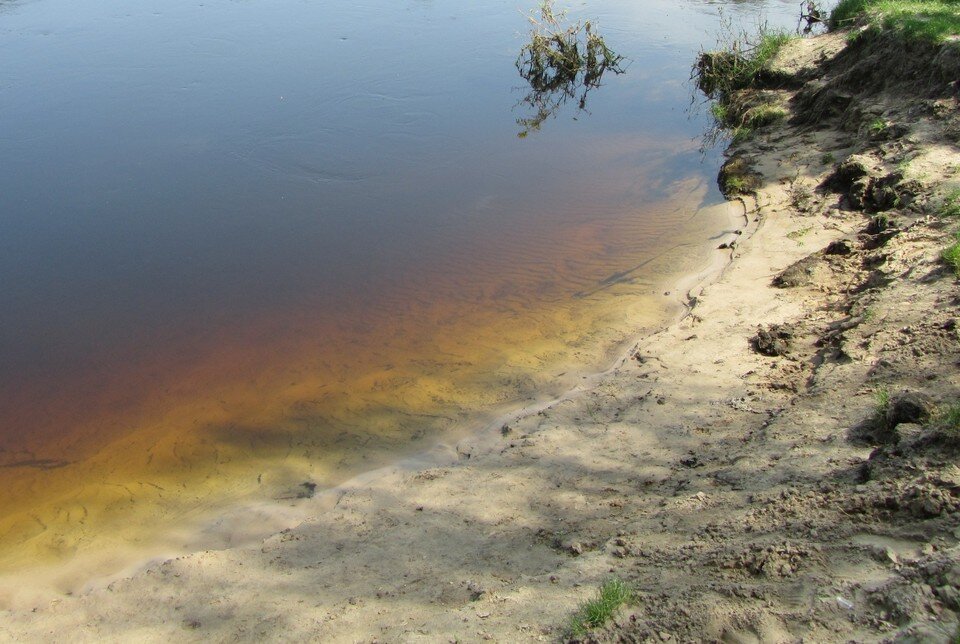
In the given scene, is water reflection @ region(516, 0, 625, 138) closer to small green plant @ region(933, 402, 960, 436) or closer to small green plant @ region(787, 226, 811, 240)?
small green plant @ region(787, 226, 811, 240)

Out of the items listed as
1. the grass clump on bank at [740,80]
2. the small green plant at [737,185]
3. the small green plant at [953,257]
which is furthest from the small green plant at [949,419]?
the grass clump on bank at [740,80]

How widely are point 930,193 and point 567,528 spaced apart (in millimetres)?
6351

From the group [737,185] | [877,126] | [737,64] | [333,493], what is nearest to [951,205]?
[877,126]

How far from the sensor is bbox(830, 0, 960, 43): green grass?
1090 cm

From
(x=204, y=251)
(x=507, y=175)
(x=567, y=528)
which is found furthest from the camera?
(x=507, y=175)

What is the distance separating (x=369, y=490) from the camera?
19.6ft

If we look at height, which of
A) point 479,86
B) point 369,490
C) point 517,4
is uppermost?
point 517,4

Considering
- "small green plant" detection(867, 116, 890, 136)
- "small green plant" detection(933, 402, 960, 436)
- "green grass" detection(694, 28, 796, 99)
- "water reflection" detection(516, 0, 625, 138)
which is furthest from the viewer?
"water reflection" detection(516, 0, 625, 138)

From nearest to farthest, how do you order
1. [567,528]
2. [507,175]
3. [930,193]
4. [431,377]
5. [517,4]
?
[567,528]
[431,377]
[930,193]
[507,175]
[517,4]

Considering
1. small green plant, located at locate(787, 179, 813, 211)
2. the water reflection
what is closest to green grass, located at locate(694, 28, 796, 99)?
the water reflection

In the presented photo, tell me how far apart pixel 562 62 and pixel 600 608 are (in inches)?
578

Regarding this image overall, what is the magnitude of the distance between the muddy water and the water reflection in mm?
552

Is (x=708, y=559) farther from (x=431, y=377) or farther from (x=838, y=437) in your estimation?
(x=431, y=377)

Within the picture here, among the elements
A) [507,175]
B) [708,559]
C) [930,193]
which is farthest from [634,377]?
[507,175]
